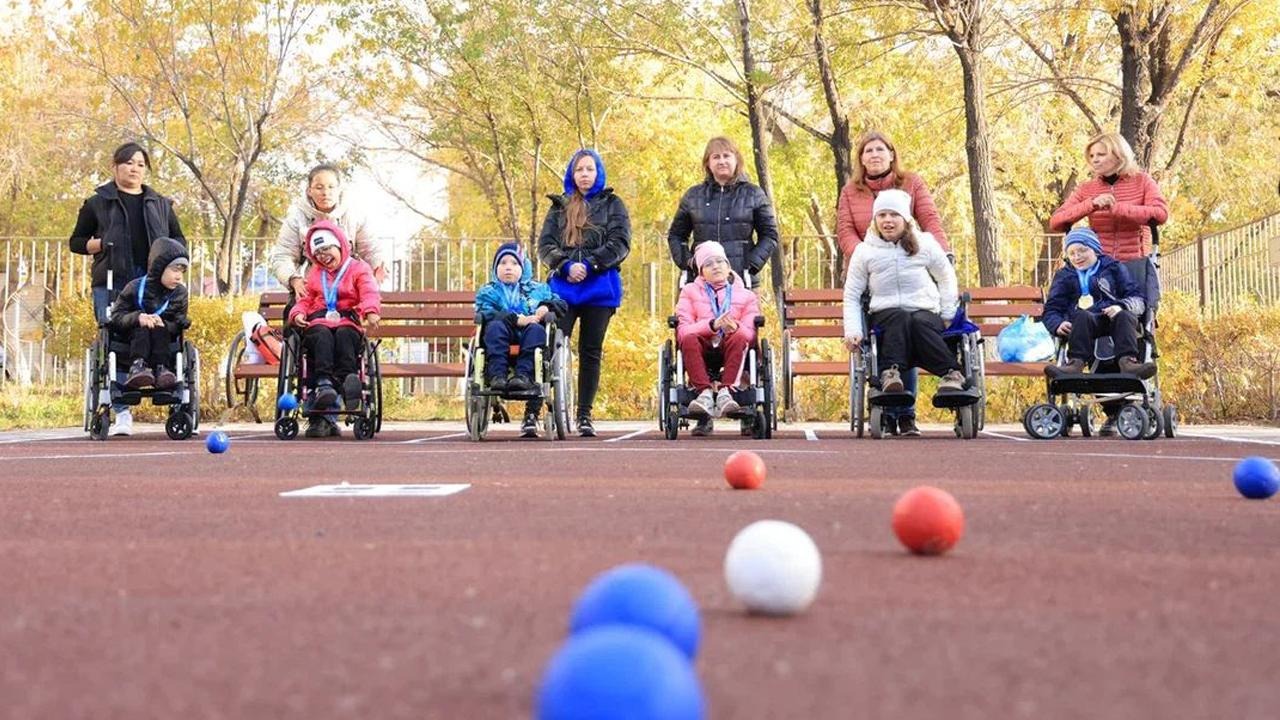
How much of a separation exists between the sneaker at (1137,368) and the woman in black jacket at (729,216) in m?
2.68

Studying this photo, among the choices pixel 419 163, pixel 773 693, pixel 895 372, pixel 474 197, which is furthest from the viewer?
pixel 474 197

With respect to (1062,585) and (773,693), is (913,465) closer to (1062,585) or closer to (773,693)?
(1062,585)

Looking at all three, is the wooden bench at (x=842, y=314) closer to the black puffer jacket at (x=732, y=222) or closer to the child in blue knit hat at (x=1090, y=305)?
the black puffer jacket at (x=732, y=222)

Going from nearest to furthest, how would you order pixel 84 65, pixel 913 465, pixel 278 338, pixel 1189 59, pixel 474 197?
pixel 913 465
pixel 278 338
pixel 1189 59
pixel 84 65
pixel 474 197

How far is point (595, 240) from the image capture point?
12.3 metres

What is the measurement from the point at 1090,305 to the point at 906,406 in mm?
1479

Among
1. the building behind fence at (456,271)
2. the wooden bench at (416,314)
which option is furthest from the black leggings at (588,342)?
the building behind fence at (456,271)

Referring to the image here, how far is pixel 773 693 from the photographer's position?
8.79ft

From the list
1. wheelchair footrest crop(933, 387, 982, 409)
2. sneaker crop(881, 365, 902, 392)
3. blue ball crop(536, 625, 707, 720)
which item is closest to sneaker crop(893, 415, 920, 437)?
wheelchair footrest crop(933, 387, 982, 409)

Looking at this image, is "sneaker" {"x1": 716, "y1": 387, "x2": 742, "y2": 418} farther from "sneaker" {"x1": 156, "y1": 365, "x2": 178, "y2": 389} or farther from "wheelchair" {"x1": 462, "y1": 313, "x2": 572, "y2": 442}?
"sneaker" {"x1": 156, "y1": 365, "x2": 178, "y2": 389}

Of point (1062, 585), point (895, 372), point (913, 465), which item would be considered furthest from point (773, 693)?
point (895, 372)

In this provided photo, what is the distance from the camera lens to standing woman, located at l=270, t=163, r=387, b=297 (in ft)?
40.0

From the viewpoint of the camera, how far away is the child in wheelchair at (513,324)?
1162cm

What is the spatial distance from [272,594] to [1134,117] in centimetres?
1731
